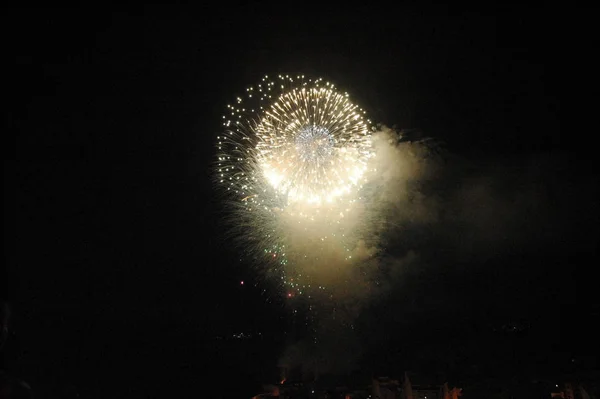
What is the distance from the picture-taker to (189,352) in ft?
52.2

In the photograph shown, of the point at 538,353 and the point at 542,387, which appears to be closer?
the point at 542,387

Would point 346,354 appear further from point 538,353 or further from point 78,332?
point 78,332

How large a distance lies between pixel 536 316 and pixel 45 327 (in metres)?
17.0

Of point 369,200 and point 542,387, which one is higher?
point 369,200

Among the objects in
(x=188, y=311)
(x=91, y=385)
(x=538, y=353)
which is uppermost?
(x=188, y=311)

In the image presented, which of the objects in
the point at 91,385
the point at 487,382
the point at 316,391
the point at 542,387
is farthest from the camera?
the point at 316,391

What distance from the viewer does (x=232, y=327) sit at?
19.5 metres

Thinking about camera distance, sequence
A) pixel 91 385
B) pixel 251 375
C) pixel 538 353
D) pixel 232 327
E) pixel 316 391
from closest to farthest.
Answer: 1. pixel 91 385
2. pixel 316 391
3. pixel 538 353
4. pixel 251 375
5. pixel 232 327

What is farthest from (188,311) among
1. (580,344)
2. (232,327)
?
(580,344)

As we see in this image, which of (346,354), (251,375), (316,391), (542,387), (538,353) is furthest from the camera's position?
(346,354)

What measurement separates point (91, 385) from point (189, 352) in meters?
4.31

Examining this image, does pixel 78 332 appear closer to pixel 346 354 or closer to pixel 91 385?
pixel 91 385

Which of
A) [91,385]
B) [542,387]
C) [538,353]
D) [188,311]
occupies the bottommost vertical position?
[91,385]

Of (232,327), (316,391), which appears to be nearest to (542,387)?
(316,391)
